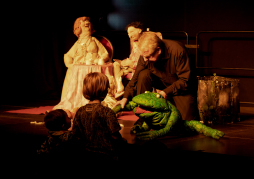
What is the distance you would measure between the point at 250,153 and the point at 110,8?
14.2ft

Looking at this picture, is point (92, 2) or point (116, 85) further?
point (92, 2)

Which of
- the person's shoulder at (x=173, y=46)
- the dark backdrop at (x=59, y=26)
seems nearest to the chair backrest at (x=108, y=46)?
the dark backdrop at (x=59, y=26)

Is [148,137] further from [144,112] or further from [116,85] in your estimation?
[116,85]

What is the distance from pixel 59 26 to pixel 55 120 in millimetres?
4059

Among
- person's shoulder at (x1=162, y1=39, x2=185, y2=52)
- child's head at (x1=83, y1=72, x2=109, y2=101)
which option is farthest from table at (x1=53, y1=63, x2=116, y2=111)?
child's head at (x1=83, y1=72, x2=109, y2=101)

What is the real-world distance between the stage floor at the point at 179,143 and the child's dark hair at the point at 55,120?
1.44 ft

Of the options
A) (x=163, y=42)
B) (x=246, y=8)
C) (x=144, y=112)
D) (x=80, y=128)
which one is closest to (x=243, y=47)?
(x=246, y=8)

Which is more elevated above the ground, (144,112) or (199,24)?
(199,24)

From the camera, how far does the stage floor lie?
103 inches

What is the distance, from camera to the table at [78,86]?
474 cm

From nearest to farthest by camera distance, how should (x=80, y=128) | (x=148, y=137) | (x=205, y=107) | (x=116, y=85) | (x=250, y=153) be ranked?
(x=80, y=128) < (x=250, y=153) < (x=148, y=137) < (x=205, y=107) < (x=116, y=85)

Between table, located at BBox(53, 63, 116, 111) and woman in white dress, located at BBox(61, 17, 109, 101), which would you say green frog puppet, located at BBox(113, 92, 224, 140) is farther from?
woman in white dress, located at BBox(61, 17, 109, 101)

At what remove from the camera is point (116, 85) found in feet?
16.2

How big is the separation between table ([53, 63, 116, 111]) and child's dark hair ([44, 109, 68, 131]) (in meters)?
2.16
